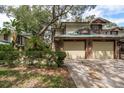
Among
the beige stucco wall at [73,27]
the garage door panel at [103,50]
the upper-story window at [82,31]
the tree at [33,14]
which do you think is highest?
the tree at [33,14]

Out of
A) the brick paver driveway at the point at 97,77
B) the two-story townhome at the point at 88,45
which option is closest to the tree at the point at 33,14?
the two-story townhome at the point at 88,45

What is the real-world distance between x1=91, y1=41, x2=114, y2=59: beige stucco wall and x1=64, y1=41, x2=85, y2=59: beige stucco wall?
143 cm

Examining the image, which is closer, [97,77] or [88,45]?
[97,77]

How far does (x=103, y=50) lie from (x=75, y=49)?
10.8ft

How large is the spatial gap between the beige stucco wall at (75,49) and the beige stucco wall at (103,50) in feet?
4.71

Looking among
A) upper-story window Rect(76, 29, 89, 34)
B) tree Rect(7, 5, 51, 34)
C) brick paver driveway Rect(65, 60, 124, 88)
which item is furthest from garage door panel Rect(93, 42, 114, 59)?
brick paver driveway Rect(65, 60, 124, 88)

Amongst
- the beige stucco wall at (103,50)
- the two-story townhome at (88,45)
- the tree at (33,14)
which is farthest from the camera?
the tree at (33,14)

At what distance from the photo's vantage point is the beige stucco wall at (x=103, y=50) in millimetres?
21266

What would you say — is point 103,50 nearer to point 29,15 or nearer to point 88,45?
point 88,45

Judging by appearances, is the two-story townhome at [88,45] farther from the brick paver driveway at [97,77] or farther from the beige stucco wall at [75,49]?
the brick paver driveway at [97,77]

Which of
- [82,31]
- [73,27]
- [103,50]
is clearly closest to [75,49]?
[82,31]

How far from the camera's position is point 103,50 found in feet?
70.1

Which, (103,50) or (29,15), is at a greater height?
(29,15)
